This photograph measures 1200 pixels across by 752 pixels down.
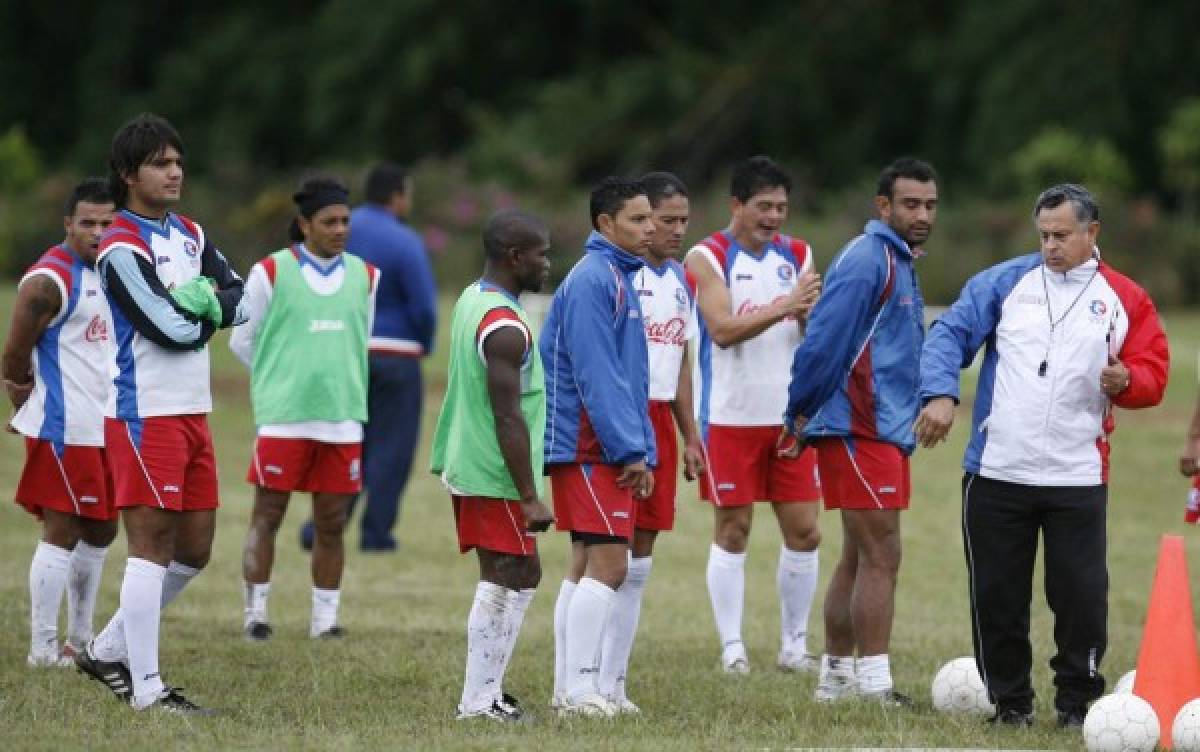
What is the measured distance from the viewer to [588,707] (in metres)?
8.20

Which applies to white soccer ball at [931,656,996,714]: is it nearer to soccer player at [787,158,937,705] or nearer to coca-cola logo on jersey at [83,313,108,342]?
soccer player at [787,158,937,705]

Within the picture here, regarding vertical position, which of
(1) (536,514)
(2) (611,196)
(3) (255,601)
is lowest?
(3) (255,601)

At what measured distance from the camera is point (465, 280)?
114 ft

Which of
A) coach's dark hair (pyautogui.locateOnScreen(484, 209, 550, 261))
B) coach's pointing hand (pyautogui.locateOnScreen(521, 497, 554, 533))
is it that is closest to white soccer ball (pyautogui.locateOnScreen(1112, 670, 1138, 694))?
coach's pointing hand (pyautogui.locateOnScreen(521, 497, 554, 533))

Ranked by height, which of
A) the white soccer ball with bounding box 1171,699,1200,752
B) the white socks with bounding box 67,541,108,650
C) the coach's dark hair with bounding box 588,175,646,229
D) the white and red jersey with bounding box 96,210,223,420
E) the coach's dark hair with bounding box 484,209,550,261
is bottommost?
the white soccer ball with bounding box 1171,699,1200,752

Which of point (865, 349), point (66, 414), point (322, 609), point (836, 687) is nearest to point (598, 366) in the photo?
point (865, 349)

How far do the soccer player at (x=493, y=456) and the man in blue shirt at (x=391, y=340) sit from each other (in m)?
5.06

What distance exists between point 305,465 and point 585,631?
2.80 meters

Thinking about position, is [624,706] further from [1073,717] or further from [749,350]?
[749,350]

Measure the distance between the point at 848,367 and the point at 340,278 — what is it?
301cm

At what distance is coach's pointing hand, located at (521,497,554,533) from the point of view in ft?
25.5

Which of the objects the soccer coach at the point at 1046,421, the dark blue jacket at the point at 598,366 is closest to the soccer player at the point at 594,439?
the dark blue jacket at the point at 598,366

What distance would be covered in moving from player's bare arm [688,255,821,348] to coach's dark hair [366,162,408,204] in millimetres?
3809

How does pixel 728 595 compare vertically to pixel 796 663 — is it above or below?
above
